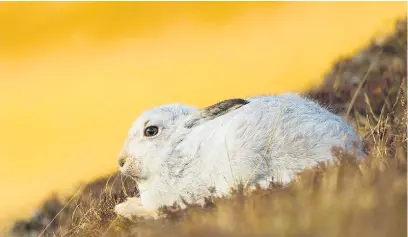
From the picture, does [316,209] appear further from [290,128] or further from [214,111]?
[214,111]

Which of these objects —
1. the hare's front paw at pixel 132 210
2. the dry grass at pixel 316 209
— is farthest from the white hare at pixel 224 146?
the dry grass at pixel 316 209

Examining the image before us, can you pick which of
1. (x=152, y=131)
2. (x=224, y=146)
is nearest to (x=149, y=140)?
(x=152, y=131)

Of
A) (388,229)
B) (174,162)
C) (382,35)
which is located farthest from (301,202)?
(382,35)

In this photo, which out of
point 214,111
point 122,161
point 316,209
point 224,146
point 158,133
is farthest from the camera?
point 122,161

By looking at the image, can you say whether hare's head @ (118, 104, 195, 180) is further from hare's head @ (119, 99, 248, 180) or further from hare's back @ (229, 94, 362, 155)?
hare's back @ (229, 94, 362, 155)

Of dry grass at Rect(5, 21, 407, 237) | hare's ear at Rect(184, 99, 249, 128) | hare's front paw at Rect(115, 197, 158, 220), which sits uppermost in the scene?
hare's ear at Rect(184, 99, 249, 128)

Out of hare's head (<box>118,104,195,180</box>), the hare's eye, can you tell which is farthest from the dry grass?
the hare's eye

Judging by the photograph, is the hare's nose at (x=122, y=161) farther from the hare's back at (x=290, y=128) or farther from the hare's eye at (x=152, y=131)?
the hare's back at (x=290, y=128)
